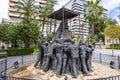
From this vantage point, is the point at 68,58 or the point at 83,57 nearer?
the point at 68,58

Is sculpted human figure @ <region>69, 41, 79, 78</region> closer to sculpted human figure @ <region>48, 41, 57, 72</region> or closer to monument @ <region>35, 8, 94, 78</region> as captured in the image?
monument @ <region>35, 8, 94, 78</region>

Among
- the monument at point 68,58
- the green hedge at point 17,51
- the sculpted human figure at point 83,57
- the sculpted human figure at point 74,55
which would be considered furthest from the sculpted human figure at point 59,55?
the green hedge at point 17,51

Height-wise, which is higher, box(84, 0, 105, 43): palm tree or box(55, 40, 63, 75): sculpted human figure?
box(84, 0, 105, 43): palm tree

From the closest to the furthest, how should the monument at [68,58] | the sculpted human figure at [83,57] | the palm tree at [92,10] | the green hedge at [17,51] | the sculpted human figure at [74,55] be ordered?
the sculpted human figure at [74,55] < the monument at [68,58] < the sculpted human figure at [83,57] < the green hedge at [17,51] < the palm tree at [92,10]

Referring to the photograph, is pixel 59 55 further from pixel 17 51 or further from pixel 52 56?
pixel 17 51

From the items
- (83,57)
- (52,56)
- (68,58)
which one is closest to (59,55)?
(68,58)

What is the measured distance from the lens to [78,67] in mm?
10023

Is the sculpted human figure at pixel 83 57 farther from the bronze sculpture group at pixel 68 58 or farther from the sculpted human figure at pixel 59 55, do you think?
the sculpted human figure at pixel 59 55

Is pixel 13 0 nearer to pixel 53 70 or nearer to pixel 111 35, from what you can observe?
pixel 111 35

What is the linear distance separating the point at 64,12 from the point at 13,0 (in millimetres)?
56777

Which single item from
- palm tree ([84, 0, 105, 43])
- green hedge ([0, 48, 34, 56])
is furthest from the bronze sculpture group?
palm tree ([84, 0, 105, 43])

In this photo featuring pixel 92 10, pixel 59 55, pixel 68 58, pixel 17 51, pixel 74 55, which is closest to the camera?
pixel 74 55

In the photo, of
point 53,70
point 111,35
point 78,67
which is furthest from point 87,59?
point 111,35

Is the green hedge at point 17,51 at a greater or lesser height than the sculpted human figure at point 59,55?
lesser
